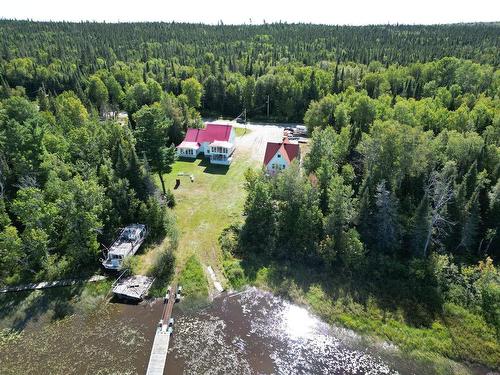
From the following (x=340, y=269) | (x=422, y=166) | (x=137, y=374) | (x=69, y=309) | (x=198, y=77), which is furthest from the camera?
(x=198, y=77)

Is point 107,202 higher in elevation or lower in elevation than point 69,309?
higher

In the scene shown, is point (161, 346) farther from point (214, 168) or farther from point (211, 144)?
point (211, 144)

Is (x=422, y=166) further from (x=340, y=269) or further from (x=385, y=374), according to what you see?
(x=385, y=374)

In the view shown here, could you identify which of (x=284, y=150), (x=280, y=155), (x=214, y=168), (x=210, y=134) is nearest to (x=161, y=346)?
(x=280, y=155)

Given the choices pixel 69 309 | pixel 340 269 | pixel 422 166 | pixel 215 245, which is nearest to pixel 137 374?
pixel 69 309

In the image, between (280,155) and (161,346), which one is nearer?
(161,346)

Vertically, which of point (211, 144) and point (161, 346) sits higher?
point (211, 144)

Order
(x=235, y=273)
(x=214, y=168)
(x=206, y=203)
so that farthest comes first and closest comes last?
1. (x=214, y=168)
2. (x=206, y=203)
3. (x=235, y=273)
